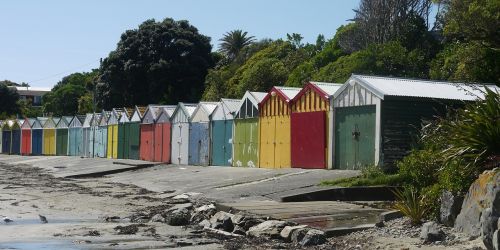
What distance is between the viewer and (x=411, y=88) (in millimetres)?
22578

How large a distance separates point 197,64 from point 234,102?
32.7 m

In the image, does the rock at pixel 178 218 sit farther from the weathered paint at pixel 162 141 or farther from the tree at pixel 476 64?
the weathered paint at pixel 162 141

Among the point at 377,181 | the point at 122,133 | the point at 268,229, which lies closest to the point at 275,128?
the point at 377,181

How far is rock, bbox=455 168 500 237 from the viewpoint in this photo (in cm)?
956

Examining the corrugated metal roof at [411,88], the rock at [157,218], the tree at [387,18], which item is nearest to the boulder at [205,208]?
the rock at [157,218]

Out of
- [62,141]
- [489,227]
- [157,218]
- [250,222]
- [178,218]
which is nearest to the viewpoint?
[489,227]

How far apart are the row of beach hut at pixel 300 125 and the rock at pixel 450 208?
2571mm

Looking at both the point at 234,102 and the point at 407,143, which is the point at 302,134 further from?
the point at 234,102

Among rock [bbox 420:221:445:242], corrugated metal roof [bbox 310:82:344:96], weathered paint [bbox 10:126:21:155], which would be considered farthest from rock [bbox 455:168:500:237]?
weathered paint [bbox 10:126:21:155]

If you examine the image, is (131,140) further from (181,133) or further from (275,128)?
(275,128)

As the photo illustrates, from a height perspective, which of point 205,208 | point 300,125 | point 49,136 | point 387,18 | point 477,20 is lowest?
point 205,208

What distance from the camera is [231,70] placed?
193 feet

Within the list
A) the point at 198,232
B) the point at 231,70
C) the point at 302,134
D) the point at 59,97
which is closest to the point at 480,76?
the point at 302,134

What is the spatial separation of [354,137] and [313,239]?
36.2 feet
